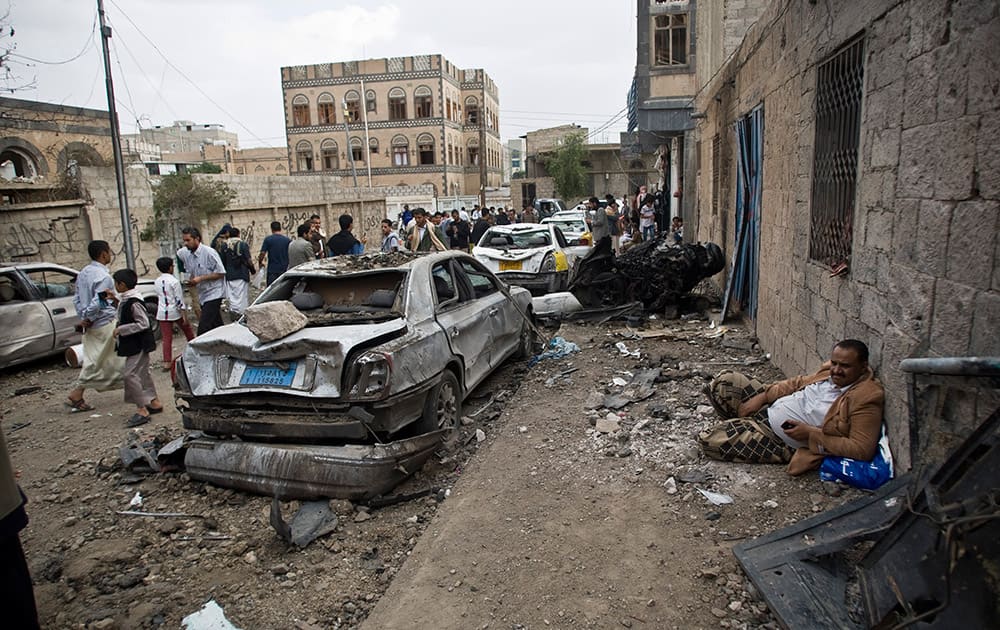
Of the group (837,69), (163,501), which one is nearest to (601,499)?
(163,501)

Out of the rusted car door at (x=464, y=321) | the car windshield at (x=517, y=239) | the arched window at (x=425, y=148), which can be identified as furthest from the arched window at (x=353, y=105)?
the rusted car door at (x=464, y=321)

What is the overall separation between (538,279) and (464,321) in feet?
17.5

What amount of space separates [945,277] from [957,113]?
0.76 m

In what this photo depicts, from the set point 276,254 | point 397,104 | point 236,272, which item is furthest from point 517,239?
point 397,104

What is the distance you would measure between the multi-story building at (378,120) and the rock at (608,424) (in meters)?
48.7

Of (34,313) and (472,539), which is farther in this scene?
(34,313)

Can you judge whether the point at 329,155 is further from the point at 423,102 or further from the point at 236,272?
the point at 236,272

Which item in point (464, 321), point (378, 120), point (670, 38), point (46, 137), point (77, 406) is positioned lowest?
point (77, 406)

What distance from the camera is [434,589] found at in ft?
10.1

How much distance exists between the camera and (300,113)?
54.8m

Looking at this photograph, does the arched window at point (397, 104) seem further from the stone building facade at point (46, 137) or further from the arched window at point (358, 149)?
the stone building facade at point (46, 137)

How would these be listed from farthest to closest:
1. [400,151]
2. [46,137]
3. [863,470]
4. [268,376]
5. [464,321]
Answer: [400,151] < [46,137] < [464,321] < [268,376] < [863,470]

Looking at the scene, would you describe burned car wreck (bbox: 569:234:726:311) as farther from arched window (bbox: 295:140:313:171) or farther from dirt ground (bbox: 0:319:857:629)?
arched window (bbox: 295:140:313:171)

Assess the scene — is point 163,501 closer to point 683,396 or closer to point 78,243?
point 683,396
